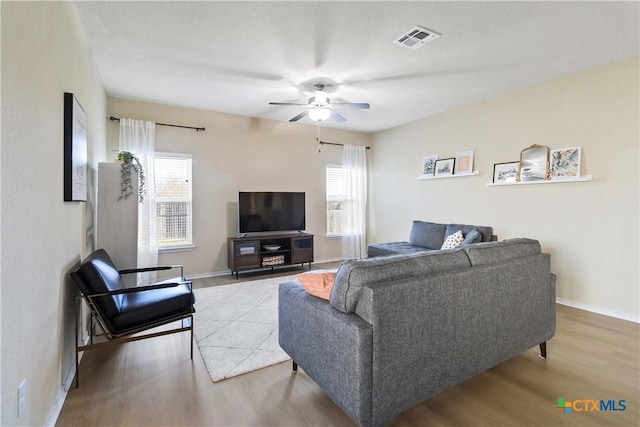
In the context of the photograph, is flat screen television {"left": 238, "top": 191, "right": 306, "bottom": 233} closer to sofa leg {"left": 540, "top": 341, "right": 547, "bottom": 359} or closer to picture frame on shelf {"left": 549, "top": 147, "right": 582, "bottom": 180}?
picture frame on shelf {"left": 549, "top": 147, "right": 582, "bottom": 180}

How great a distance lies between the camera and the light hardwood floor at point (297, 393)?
1779 mm

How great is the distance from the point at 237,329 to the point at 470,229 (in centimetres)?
342

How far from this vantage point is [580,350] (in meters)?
2.58

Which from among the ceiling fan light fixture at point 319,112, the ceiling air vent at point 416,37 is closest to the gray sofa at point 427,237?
the ceiling fan light fixture at point 319,112

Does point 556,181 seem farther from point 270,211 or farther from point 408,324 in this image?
point 270,211

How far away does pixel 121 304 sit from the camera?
2336 millimetres

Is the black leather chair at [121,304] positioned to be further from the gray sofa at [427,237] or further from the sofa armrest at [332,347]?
the gray sofa at [427,237]

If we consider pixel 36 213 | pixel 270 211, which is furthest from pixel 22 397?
pixel 270 211

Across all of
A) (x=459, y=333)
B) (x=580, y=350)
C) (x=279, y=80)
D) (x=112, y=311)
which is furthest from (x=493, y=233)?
(x=112, y=311)

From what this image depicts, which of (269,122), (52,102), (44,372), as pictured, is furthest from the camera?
(269,122)

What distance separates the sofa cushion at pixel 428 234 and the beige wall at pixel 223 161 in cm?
203

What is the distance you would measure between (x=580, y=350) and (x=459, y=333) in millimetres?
1598

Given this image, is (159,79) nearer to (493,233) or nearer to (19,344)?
(19,344)

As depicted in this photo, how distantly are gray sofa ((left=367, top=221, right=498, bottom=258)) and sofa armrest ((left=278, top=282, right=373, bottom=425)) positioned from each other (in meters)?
2.83
